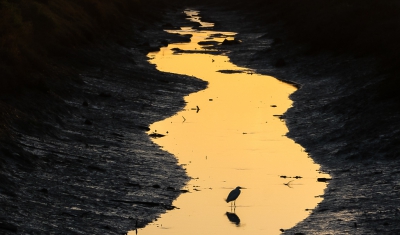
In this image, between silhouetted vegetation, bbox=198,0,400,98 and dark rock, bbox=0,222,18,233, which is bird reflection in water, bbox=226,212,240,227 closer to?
dark rock, bbox=0,222,18,233

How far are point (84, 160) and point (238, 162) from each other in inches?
169

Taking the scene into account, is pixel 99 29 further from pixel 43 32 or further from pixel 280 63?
pixel 43 32

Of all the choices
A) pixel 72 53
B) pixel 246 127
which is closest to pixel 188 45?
pixel 72 53

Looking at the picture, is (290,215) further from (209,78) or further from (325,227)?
(209,78)

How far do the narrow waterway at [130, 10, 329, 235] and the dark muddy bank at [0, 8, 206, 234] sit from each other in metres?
0.62

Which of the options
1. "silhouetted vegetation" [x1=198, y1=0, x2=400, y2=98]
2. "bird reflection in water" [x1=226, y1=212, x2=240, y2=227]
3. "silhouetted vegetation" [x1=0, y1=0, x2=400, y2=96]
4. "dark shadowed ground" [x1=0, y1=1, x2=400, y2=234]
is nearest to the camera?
"dark shadowed ground" [x1=0, y1=1, x2=400, y2=234]

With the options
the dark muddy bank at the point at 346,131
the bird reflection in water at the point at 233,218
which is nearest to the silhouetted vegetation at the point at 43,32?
the dark muddy bank at the point at 346,131

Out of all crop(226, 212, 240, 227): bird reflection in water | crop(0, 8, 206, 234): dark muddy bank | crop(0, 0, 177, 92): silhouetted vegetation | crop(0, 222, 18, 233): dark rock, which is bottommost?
crop(0, 222, 18, 233): dark rock

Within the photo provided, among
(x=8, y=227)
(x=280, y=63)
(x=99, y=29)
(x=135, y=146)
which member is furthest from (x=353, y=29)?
(x=8, y=227)

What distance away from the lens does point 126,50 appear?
1959 inches

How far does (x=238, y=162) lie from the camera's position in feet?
74.6

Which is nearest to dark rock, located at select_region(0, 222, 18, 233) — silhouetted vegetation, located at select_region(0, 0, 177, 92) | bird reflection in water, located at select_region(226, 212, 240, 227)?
bird reflection in water, located at select_region(226, 212, 240, 227)

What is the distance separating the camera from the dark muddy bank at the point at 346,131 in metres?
17.0

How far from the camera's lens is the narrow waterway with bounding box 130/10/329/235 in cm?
1705
